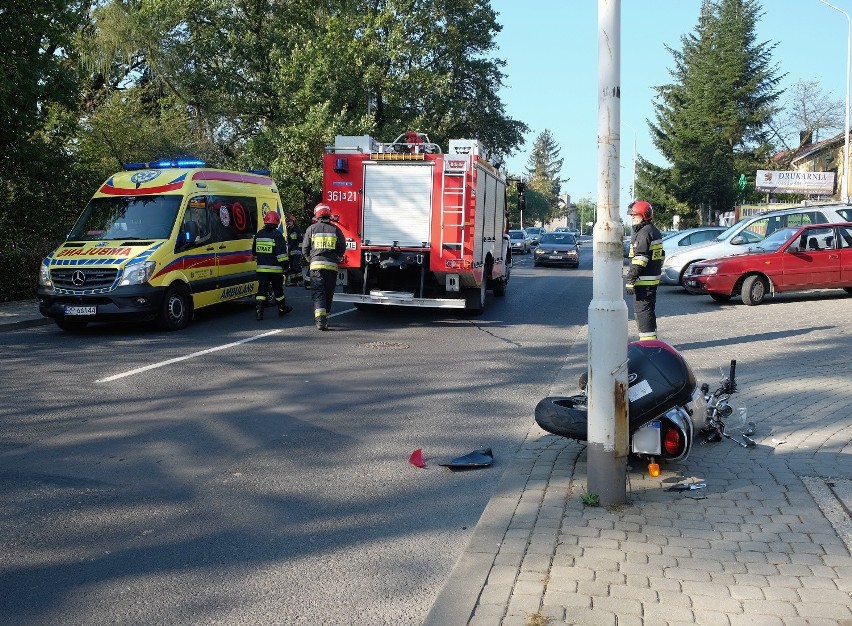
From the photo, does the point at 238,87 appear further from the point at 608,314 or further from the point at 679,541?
the point at 679,541

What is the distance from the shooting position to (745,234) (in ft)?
70.0

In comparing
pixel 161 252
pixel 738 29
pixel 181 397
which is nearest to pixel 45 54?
pixel 161 252

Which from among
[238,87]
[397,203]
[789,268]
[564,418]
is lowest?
[564,418]

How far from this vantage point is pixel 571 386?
8.84 metres

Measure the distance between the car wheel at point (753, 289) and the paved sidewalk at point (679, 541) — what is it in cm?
1089

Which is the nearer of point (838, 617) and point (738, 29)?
point (838, 617)

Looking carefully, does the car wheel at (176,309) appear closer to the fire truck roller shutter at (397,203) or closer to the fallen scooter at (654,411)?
the fire truck roller shutter at (397,203)

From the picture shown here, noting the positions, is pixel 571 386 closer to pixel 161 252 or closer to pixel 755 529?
pixel 755 529

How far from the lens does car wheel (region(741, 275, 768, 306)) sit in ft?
57.1

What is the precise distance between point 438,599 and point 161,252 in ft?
31.8

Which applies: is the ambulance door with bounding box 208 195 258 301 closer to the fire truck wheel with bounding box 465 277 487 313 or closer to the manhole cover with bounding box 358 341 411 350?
the manhole cover with bounding box 358 341 411 350

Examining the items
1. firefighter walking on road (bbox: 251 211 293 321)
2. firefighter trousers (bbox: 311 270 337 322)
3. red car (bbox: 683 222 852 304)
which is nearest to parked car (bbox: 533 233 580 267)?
red car (bbox: 683 222 852 304)

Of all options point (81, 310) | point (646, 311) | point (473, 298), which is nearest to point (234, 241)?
point (81, 310)

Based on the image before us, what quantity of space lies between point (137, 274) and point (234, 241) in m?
2.80
